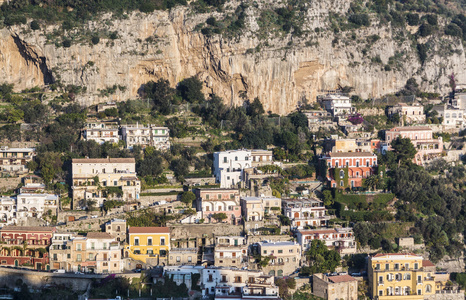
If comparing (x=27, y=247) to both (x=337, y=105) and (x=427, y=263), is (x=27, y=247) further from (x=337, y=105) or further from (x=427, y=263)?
(x=337, y=105)

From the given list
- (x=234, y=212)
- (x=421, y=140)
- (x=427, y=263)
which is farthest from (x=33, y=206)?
(x=421, y=140)

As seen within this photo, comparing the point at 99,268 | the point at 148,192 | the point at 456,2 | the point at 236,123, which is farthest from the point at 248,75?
the point at 456,2

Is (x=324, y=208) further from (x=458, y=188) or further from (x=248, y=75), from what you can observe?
(x=248, y=75)

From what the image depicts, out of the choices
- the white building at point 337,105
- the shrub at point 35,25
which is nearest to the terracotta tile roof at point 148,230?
the white building at point 337,105

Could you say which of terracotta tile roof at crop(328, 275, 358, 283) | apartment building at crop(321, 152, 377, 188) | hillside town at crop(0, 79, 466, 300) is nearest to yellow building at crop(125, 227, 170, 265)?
hillside town at crop(0, 79, 466, 300)

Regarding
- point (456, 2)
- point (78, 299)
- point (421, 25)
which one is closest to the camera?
point (78, 299)

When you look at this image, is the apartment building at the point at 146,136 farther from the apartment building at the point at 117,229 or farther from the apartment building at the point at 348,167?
the apartment building at the point at 348,167
